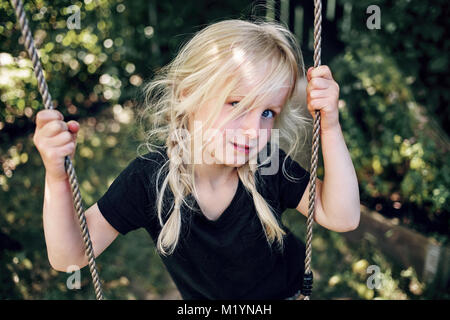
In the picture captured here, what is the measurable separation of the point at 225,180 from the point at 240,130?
0.34 metres

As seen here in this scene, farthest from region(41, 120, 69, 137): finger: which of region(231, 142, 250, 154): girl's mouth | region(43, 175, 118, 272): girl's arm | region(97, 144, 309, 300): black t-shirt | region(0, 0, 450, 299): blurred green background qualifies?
region(0, 0, 450, 299): blurred green background

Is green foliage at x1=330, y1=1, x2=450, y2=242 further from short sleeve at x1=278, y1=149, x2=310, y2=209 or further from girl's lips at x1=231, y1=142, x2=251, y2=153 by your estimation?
girl's lips at x1=231, y1=142, x2=251, y2=153

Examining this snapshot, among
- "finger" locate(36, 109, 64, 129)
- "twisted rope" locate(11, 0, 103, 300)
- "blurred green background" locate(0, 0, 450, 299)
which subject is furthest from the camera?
"blurred green background" locate(0, 0, 450, 299)

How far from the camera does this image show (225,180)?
1.65m

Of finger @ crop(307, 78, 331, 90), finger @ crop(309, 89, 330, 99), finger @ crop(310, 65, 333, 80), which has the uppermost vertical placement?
finger @ crop(310, 65, 333, 80)

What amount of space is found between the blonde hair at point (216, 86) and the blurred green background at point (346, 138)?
0.82m

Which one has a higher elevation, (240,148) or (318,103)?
(318,103)

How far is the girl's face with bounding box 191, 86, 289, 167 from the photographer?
1364mm

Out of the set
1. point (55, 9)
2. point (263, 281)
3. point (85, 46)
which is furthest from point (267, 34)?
point (85, 46)

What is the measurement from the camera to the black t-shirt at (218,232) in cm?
153

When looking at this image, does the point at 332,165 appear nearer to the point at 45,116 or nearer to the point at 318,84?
the point at 318,84

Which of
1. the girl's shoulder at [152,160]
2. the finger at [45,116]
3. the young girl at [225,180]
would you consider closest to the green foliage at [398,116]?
the young girl at [225,180]

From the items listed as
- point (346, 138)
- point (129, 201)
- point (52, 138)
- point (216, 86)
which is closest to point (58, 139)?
point (52, 138)
